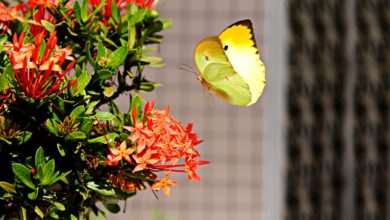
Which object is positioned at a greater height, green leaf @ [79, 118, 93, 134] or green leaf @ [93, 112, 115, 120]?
green leaf @ [93, 112, 115, 120]

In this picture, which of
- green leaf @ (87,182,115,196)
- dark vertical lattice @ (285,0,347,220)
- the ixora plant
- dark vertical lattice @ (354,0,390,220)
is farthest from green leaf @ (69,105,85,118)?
dark vertical lattice @ (354,0,390,220)

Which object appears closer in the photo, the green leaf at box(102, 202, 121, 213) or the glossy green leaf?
the glossy green leaf

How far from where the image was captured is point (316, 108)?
4.86m

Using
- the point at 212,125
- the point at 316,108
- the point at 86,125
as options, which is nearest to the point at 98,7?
the point at 86,125

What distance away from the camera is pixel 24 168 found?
1143 millimetres

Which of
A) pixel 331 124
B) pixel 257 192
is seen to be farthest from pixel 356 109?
pixel 257 192

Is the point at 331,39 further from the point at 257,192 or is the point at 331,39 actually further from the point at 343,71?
the point at 257,192

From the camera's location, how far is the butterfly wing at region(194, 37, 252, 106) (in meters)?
1.16

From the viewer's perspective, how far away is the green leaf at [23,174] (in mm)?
1141

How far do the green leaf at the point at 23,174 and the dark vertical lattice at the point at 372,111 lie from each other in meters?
3.84

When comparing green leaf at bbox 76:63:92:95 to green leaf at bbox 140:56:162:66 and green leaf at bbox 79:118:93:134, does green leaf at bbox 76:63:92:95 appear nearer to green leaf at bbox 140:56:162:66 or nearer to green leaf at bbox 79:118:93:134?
green leaf at bbox 79:118:93:134

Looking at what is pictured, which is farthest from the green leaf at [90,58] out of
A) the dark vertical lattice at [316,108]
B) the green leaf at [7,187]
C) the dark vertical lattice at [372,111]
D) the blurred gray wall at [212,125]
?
the dark vertical lattice at [372,111]

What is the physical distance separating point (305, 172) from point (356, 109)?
477 mm

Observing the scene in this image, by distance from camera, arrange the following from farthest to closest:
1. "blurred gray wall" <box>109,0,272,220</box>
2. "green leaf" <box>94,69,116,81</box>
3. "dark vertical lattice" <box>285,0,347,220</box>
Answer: "dark vertical lattice" <box>285,0,347,220</box> < "blurred gray wall" <box>109,0,272,220</box> < "green leaf" <box>94,69,116,81</box>
